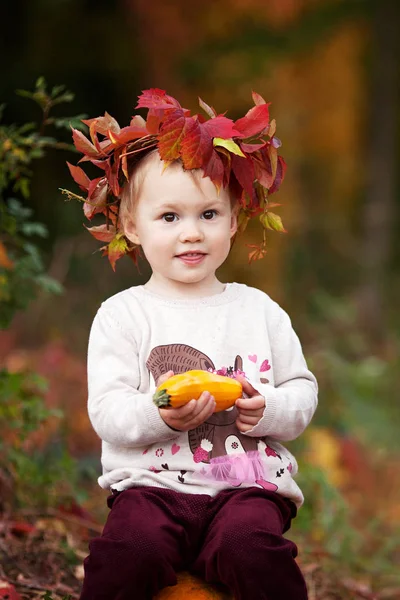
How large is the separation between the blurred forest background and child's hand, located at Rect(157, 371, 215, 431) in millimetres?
1130

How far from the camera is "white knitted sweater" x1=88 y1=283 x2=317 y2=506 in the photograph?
262 centimetres

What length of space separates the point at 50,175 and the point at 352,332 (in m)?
4.80

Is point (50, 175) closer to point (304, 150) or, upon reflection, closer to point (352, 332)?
point (304, 150)

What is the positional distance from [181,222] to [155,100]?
0.36 metres

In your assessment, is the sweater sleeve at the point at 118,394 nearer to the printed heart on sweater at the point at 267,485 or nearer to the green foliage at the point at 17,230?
the printed heart on sweater at the point at 267,485

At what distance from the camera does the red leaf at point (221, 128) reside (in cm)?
269

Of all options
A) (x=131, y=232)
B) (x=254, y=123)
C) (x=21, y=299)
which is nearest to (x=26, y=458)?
(x=21, y=299)

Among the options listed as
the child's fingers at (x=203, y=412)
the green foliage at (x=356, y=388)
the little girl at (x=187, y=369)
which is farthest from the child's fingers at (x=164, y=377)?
the green foliage at (x=356, y=388)

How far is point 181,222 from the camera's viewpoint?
2.72 m

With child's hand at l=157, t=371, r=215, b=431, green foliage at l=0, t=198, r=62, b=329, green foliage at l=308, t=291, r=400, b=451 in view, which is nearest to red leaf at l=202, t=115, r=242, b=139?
child's hand at l=157, t=371, r=215, b=431

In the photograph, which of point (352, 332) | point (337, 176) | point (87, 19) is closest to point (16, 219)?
point (352, 332)

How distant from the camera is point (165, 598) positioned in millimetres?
2633

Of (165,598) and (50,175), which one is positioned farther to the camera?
(50,175)

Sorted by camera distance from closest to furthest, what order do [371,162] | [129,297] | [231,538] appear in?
[231,538]
[129,297]
[371,162]
